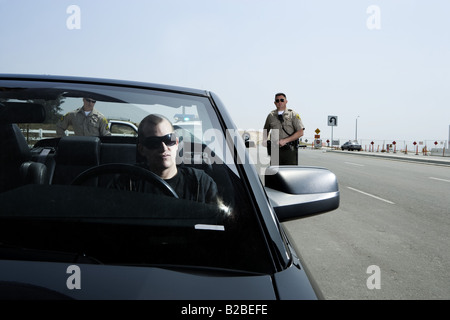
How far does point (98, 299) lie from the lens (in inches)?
37.9

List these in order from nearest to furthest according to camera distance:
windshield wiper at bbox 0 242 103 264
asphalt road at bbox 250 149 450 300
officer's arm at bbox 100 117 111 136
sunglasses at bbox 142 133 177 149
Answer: windshield wiper at bbox 0 242 103 264 → sunglasses at bbox 142 133 177 149 → officer's arm at bbox 100 117 111 136 → asphalt road at bbox 250 149 450 300

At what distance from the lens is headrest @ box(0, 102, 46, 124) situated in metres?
1.82

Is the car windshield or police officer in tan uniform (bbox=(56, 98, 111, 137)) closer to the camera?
the car windshield

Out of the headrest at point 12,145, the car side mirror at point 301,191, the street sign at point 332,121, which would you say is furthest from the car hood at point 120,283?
the street sign at point 332,121

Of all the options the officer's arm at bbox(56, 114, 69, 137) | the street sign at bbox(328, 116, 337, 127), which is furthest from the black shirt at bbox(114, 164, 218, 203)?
the street sign at bbox(328, 116, 337, 127)

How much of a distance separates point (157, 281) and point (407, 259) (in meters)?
3.96

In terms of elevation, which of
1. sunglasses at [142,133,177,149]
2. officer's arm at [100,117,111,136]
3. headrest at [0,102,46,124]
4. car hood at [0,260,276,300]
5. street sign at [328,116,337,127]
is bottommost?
car hood at [0,260,276,300]

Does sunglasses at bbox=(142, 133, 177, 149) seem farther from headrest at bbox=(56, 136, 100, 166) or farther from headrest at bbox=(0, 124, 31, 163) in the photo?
headrest at bbox=(0, 124, 31, 163)

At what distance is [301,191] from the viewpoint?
1739 millimetres

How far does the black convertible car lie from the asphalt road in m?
0.39

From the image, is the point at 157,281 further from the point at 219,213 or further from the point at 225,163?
the point at 225,163

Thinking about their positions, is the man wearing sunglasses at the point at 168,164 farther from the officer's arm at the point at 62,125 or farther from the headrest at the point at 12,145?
the headrest at the point at 12,145

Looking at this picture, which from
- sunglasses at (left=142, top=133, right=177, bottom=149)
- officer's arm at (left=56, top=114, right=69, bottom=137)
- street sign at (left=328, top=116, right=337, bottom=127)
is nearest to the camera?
sunglasses at (left=142, top=133, right=177, bottom=149)

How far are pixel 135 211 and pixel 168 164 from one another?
0.35 meters
